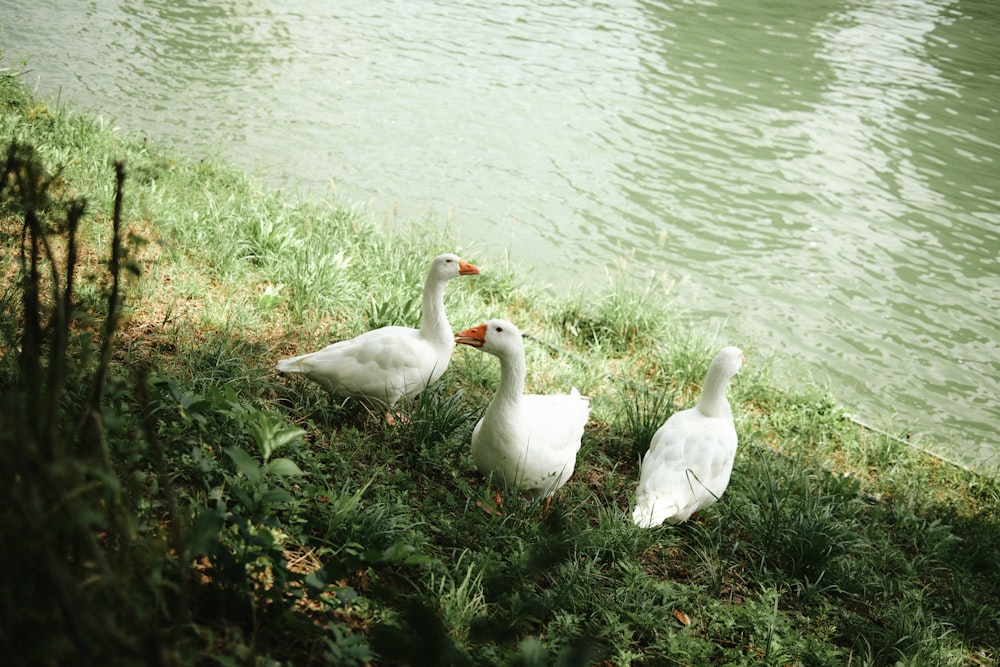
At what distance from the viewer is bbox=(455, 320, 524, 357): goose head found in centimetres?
381

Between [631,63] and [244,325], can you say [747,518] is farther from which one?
[631,63]

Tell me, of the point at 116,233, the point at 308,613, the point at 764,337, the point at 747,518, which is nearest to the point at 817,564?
the point at 747,518

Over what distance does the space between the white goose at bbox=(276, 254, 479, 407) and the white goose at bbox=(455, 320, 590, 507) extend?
41cm

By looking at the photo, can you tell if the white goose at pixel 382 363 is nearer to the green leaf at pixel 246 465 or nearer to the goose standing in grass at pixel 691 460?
the goose standing in grass at pixel 691 460

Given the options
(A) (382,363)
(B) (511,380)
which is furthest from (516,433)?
(A) (382,363)

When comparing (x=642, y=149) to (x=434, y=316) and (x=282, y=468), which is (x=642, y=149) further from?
(x=282, y=468)

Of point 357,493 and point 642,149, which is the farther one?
point 642,149

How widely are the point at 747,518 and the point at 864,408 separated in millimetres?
3796

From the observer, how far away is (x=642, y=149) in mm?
11906

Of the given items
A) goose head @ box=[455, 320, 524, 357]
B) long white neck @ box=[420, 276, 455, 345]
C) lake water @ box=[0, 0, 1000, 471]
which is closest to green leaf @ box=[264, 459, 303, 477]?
goose head @ box=[455, 320, 524, 357]

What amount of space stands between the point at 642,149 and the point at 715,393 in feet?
26.7

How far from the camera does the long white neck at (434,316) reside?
4379mm

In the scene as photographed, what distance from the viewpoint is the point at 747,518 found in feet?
13.4

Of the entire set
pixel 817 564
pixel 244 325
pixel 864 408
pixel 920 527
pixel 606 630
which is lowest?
pixel 864 408
